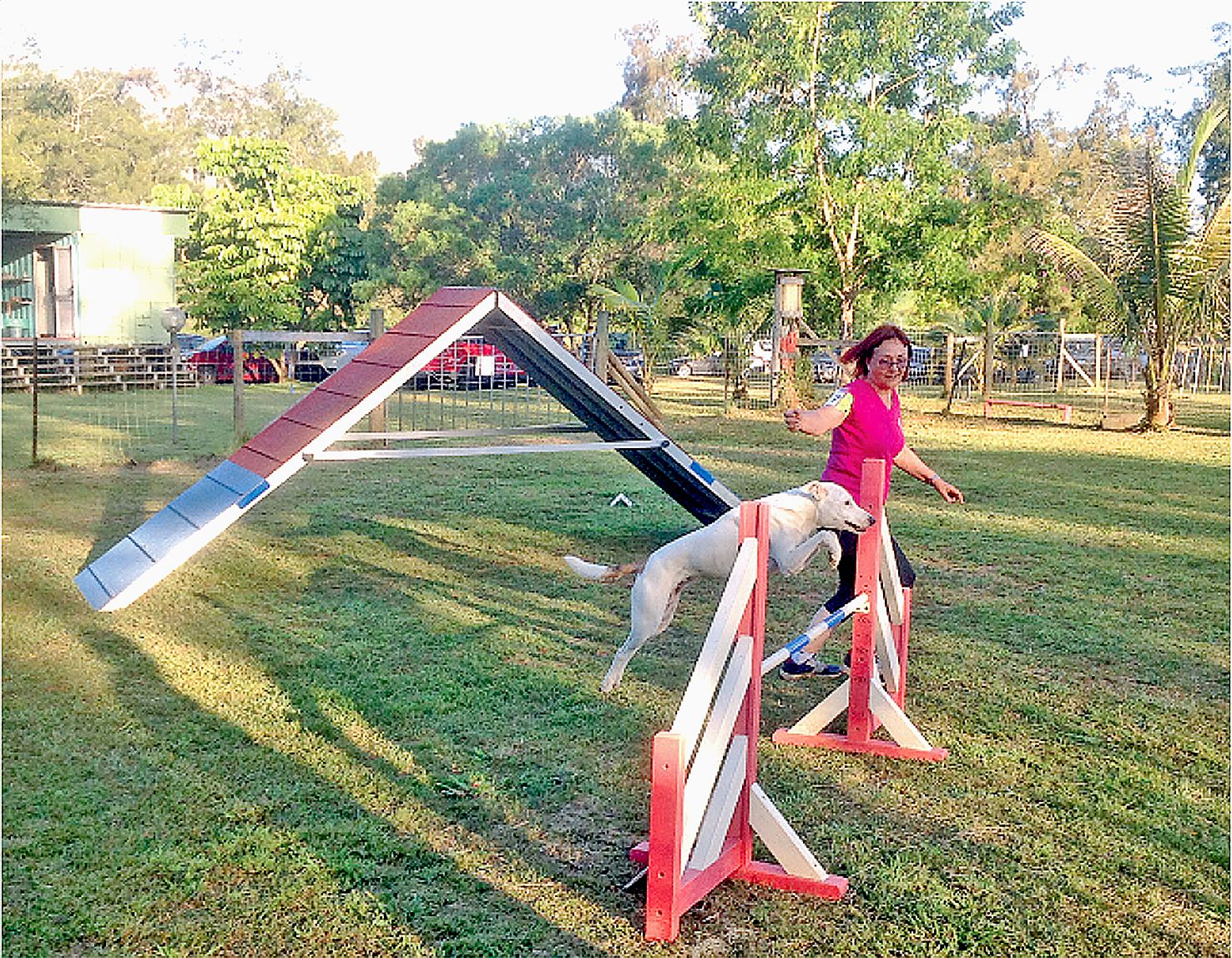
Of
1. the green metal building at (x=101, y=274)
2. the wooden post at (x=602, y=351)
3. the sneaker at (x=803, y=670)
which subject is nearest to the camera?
the sneaker at (x=803, y=670)

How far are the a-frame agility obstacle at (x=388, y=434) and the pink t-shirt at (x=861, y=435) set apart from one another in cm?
225

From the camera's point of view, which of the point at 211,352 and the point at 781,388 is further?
the point at 211,352

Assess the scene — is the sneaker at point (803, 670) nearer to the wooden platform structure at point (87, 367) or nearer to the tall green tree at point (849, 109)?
the tall green tree at point (849, 109)

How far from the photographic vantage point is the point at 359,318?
140 feet

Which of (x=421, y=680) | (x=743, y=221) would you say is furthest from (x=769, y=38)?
(x=421, y=680)

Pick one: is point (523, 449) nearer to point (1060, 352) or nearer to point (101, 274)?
point (1060, 352)

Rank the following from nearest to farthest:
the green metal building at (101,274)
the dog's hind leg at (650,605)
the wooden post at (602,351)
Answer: the dog's hind leg at (650,605) → the wooden post at (602,351) → the green metal building at (101,274)

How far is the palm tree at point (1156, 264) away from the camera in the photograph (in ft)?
64.2

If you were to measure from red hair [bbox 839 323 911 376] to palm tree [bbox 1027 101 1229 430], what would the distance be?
16.0 m

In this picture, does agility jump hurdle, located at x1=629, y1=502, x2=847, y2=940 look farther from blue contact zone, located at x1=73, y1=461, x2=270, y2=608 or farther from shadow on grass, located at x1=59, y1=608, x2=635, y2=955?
blue contact zone, located at x1=73, y1=461, x2=270, y2=608

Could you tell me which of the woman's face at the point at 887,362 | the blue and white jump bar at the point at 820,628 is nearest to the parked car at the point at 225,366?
the woman's face at the point at 887,362

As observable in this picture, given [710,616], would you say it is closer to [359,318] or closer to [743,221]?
[743,221]

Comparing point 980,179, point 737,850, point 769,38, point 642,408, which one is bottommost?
point 737,850

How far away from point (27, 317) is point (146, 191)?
2440cm
